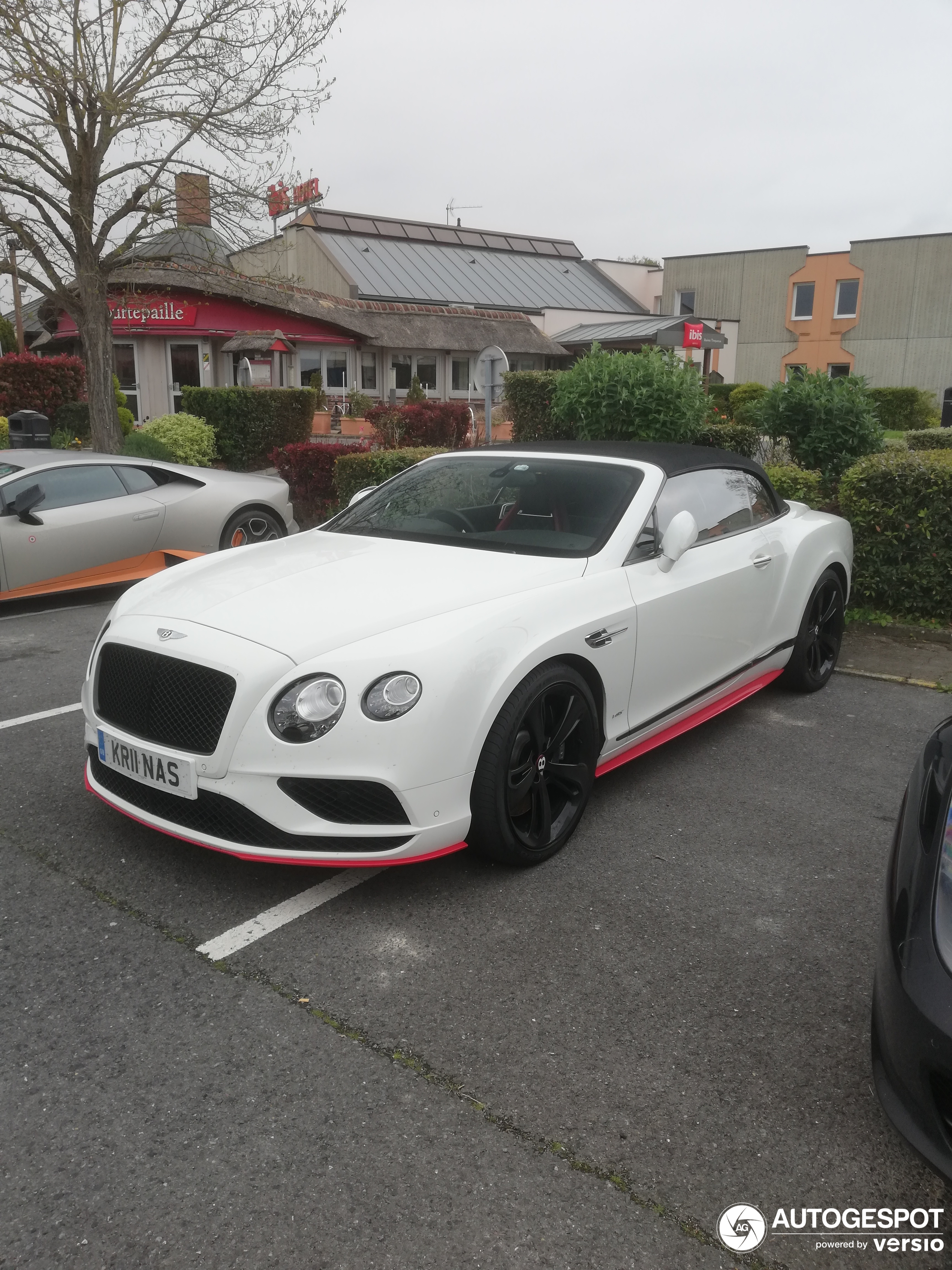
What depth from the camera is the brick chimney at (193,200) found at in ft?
48.5

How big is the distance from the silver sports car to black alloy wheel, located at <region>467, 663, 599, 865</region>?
4.78m

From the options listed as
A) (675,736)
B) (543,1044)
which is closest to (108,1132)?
(543,1044)

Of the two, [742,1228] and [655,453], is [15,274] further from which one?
[742,1228]

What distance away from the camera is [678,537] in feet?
13.5

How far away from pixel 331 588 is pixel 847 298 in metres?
46.0

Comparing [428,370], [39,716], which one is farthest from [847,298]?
[39,716]

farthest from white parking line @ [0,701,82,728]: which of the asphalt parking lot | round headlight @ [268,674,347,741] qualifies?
round headlight @ [268,674,347,741]

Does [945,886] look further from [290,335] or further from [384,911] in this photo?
[290,335]

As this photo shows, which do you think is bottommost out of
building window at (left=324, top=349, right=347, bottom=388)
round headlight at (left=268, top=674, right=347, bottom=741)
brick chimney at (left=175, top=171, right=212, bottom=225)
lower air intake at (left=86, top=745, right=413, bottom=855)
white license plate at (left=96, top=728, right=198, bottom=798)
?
lower air intake at (left=86, top=745, right=413, bottom=855)

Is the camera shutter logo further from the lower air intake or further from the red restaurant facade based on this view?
the red restaurant facade

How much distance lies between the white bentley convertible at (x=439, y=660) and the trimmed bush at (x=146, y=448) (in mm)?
11915

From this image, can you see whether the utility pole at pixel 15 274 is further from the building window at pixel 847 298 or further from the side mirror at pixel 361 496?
the building window at pixel 847 298

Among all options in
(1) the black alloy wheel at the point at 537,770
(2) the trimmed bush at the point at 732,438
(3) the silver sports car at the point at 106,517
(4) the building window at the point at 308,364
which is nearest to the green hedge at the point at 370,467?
(3) the silver sports car at the point at 106,517

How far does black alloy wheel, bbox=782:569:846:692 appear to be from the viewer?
554cm
